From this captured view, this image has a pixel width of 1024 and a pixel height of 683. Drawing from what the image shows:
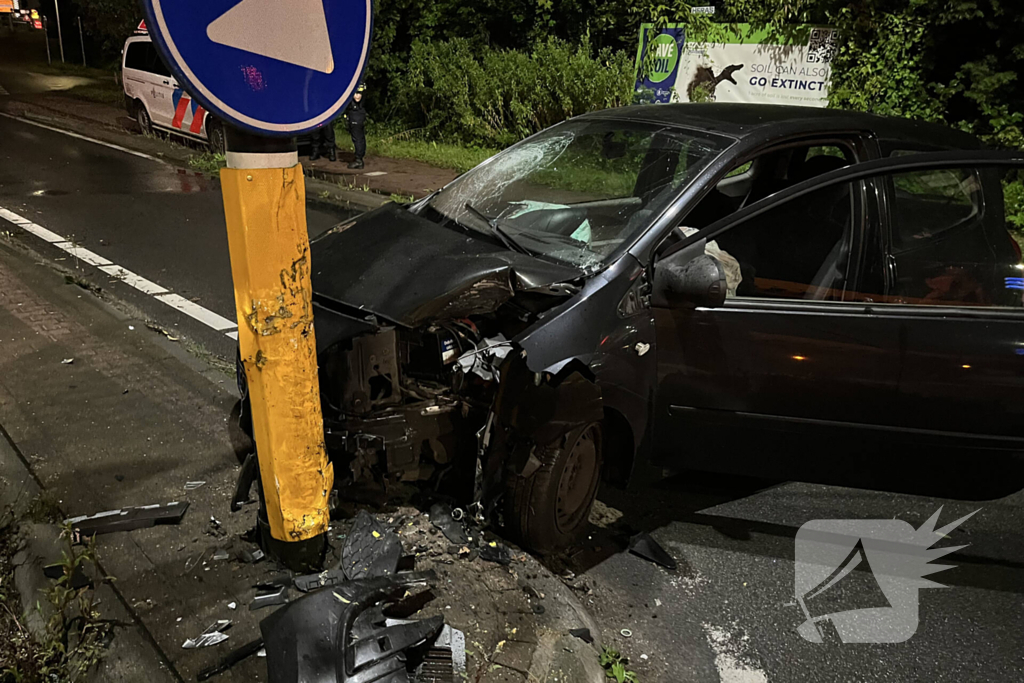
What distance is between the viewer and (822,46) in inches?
403

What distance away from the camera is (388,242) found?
3236 mm

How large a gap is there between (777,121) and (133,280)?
5412mm

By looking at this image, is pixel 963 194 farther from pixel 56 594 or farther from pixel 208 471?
pixel 56 594

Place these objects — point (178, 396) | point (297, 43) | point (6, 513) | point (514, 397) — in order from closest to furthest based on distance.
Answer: point (297, 43) < point (514, 397) < point (6, 513) < point (178, 396)

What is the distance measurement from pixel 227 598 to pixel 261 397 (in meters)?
0.78

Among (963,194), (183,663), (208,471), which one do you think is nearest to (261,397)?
(183,663)

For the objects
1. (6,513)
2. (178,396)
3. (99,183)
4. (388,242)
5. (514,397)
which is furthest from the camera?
(99,183)

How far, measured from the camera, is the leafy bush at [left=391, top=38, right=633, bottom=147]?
40.1 ft

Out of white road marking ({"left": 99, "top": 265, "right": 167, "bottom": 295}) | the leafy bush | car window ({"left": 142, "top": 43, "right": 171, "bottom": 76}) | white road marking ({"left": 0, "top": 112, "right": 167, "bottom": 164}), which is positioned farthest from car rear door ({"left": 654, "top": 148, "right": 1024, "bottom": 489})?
car window ({"left": 142, "top": 43, "right": 171, "bottom": 76})

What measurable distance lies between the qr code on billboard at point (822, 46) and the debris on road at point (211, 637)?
10549 millimetres

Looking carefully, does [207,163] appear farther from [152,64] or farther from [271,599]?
[271,599]

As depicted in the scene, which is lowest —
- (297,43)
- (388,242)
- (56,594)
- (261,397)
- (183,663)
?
(183,663)

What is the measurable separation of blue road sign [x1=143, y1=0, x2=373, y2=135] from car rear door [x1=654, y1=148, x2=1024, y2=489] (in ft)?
4.74

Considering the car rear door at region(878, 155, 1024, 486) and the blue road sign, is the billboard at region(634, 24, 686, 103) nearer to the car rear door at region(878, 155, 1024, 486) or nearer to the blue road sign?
the car rear door at region(878, 155, 1024, 486)
